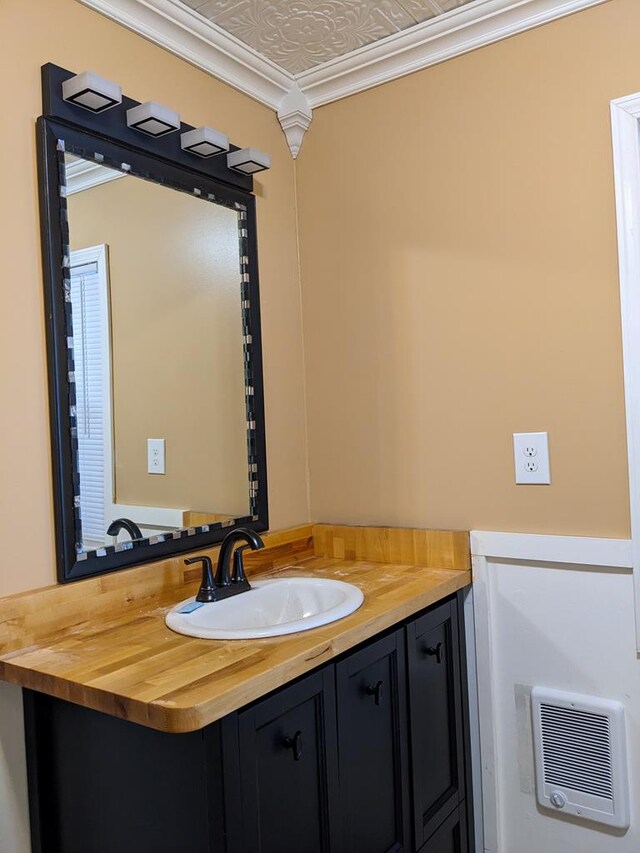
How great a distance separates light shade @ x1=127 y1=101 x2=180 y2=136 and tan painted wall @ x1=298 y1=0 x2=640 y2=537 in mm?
625

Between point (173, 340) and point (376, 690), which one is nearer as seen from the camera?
point (376, 690)

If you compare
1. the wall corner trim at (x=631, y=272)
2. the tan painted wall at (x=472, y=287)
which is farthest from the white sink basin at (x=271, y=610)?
the wall corner trim at (x=631, y=272)

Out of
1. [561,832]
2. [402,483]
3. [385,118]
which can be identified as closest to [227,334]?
[402,483]

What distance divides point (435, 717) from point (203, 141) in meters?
1.48

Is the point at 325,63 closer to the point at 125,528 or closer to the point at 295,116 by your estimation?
the point at 295,116

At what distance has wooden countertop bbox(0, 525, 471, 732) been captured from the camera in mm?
1095

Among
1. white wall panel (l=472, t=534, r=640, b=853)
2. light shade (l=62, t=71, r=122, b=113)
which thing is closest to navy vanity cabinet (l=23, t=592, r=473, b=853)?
white wall panel (l=472, t=534, r=640, b=853)

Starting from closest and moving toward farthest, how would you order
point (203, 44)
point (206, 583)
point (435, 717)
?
point (206, 583), point (435, 717), point (203, 44)

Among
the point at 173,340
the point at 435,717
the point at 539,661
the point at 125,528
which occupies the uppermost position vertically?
the point at 173,340

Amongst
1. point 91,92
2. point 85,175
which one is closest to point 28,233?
point 85,175

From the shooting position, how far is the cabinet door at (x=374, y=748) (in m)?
1.37

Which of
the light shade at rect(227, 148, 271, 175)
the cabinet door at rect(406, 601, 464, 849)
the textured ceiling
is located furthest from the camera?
the light shade at rect(227, 148, 271, 175)

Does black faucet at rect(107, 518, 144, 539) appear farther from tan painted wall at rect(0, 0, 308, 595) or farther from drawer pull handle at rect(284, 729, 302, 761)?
drawer pull handle at rect(284, 729, 302, 761)

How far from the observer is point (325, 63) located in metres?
1.98
